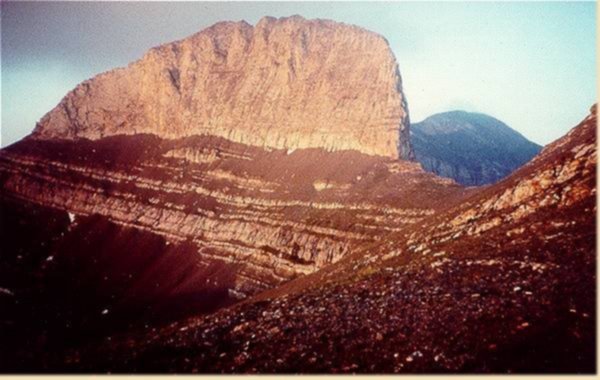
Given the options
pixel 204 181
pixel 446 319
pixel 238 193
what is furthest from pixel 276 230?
pixel 446 319

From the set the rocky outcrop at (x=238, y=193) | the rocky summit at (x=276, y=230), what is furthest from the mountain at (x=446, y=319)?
the rocky outcrop at (x=238, y=193)

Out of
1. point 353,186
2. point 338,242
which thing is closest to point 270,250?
point 338,242

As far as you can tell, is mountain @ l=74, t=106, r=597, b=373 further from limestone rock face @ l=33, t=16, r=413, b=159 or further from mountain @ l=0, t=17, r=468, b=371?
limestone rock face @ l=33, t=16, r=413, b=159

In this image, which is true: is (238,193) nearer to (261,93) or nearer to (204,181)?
→ (204,181)

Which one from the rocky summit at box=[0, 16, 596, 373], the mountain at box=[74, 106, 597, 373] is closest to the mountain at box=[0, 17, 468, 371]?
the rocky summit at box=[0, 16, 596, 373]

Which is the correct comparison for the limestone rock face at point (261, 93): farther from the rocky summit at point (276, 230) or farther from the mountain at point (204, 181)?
the rocky summit at point (276, 230)

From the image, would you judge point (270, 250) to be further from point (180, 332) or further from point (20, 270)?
point (180, 332)
